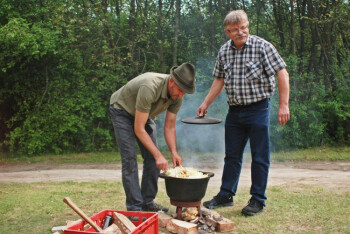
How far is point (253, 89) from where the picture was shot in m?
3.85

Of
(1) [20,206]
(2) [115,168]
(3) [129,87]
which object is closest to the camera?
(3) [129,87]

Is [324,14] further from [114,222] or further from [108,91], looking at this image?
[114,222]

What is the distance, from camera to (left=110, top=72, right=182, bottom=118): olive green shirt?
139 inches

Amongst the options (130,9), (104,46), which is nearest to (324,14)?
(130,9)

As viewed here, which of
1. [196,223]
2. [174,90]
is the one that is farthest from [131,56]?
[196,223]

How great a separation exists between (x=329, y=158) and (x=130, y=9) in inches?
261

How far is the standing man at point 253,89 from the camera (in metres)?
3.80

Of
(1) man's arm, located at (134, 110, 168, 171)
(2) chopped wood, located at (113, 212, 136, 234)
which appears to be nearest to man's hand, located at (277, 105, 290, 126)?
(1) man's arm, located at (134, 110, 168, 171)

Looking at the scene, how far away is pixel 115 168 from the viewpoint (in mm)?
8148

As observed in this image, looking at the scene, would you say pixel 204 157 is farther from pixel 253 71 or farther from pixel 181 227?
pixel 181 227

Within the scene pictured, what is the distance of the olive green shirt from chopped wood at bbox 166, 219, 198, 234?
44.1 inches

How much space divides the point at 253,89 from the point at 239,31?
625 mm

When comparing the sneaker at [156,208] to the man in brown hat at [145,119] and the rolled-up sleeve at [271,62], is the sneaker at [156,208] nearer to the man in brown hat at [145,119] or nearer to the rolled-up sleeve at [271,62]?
the man in brown hat at [145,119]

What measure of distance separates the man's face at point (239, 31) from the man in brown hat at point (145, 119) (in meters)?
0.65
